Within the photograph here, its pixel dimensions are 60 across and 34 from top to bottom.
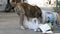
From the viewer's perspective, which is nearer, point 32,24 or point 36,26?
point 36,26

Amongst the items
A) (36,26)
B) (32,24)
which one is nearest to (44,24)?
(36,26)

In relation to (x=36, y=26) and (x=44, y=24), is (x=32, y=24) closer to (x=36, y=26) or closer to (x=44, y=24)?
(x=36, y=26)

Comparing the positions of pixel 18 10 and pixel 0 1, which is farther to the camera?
pixel 0 1

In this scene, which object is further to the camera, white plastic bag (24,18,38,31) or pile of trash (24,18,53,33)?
white plastic bag (24,18,38,31)

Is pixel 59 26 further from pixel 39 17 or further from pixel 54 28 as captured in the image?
pixel 39 17

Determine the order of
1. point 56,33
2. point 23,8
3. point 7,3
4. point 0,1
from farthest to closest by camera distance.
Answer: point 0,1
point 7,3
point 23,8
point 56,33

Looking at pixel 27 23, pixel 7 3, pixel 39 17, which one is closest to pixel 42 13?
pixel 39 17

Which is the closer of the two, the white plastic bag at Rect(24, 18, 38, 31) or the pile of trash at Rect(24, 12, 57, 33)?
the pile of trash at Rect(24, 12, 57, 33)

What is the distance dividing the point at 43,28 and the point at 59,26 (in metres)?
0.78

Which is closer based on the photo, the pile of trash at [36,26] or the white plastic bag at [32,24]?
the pile of trash at [36,26]

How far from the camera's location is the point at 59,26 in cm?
691

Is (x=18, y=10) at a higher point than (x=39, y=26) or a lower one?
higher

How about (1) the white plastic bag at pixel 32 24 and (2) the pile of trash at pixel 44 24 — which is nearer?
(2) the pile of trash at pixel 44 24

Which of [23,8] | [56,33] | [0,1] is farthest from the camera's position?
[0,1]
